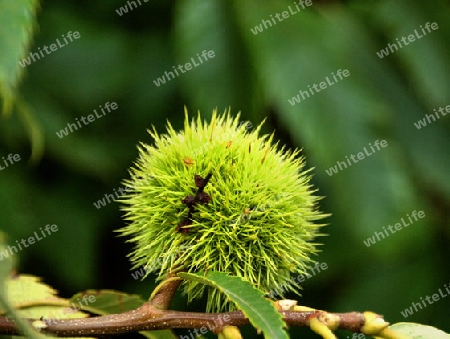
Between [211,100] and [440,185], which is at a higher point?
[211,100]

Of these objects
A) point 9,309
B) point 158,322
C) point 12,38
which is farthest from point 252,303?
point 12,38

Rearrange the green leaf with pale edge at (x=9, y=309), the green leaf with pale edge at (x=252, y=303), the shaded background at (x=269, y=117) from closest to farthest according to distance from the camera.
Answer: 1. the green leaf with pale edge at (x=9, y=309)
2. the green leaf with pale edge at (x=252, y=303)
3. the shaded background at (x=269, y=117)

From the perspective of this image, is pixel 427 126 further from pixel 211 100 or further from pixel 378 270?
pixel 211 100

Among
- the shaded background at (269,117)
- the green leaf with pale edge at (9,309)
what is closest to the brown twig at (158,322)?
the green leaf with pale edge at (9,309)

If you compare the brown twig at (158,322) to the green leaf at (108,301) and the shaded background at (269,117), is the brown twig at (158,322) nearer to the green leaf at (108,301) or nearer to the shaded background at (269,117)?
the green leaf at (108,301)

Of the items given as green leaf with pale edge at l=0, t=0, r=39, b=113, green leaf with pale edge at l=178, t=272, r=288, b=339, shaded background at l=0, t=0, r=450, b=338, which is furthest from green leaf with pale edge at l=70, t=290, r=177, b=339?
shaded background at l=0, t=0, r=450, b=338

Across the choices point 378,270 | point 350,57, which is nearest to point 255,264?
point 350,57

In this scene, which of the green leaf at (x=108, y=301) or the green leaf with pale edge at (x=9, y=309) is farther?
the green leaf at (x=108, y=301)

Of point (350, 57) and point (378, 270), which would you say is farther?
point (378, 270)
